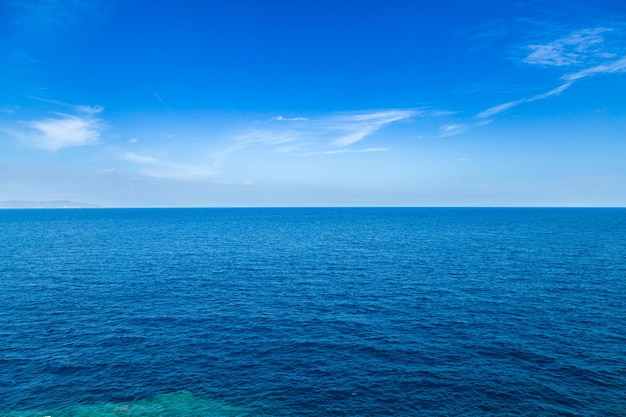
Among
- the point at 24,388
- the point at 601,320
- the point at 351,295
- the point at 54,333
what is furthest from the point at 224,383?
the point at 601,320

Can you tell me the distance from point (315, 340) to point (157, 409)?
941 inches

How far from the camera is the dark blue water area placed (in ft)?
135

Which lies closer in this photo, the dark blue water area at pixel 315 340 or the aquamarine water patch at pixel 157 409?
the aquamarine water patch at pixel 157 409

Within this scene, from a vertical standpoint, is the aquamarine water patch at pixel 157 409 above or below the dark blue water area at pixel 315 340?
below

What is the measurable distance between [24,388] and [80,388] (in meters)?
6.46

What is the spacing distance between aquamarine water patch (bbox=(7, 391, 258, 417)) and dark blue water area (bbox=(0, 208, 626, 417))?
199 millimetres

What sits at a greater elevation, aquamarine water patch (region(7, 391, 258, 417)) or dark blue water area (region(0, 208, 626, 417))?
dark blue water area (region(0, 208, 626, 417))

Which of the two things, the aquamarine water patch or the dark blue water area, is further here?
the dark blue water area

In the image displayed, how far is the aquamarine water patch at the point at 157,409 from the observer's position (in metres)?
39.0

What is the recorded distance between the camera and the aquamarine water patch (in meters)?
39.0

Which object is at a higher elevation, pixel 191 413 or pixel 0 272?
pixel 0 272

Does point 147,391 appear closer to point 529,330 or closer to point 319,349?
point 319,349

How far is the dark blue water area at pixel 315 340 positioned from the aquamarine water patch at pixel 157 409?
20 cm

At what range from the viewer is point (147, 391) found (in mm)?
43156
